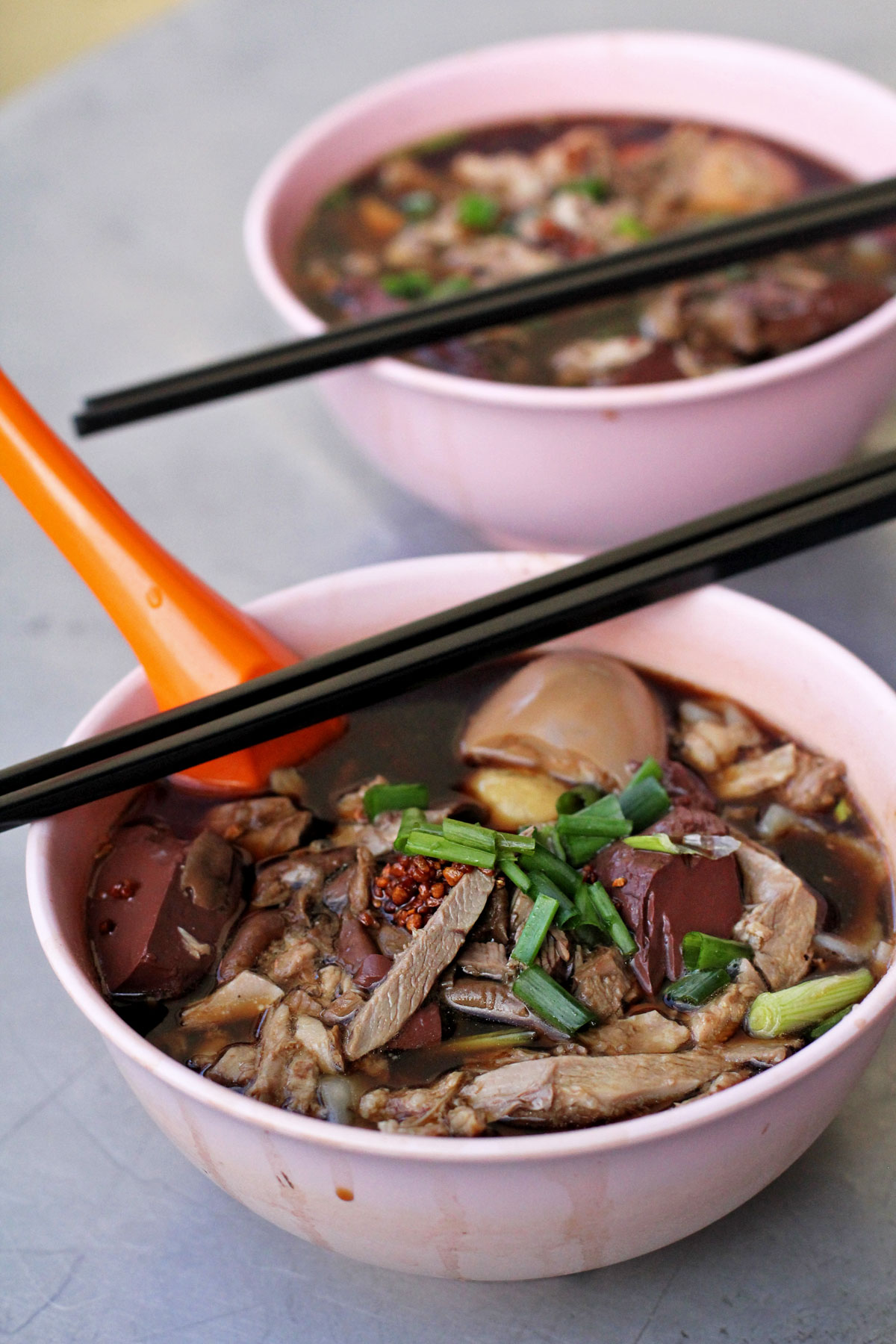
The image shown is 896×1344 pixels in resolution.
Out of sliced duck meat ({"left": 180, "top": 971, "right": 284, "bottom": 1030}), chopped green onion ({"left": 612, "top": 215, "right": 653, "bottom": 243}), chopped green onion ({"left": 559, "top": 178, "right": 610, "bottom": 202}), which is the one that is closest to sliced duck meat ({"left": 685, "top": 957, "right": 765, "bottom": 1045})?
sliced duck meat ({"left": 180, "top": 971, "right": 284, "bottom": 1030})

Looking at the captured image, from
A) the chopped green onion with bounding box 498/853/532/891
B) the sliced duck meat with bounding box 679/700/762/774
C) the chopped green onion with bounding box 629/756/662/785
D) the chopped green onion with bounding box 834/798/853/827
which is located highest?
the chopped green onion with bounding box 498/853/532/891

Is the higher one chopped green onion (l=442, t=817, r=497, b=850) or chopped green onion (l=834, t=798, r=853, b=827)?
chopped green onion (l=442, t=817, r=497, b=850)

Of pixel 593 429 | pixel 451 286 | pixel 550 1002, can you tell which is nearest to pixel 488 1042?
pixel 550 1002

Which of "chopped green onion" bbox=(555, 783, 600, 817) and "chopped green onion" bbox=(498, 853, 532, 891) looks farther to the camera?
"chopped green onion" bbox=(555, 783, 600, 817)

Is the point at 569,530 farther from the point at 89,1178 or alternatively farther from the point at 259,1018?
the point at 89,1178

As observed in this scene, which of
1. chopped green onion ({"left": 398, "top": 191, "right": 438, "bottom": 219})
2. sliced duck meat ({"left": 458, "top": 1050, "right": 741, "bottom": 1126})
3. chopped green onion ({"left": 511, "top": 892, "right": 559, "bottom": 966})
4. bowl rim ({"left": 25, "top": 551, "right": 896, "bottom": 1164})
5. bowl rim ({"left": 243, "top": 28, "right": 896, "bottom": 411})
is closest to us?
bowl rim ({"left": 25, "top": 551, "right": 896, "bottom": 1164})

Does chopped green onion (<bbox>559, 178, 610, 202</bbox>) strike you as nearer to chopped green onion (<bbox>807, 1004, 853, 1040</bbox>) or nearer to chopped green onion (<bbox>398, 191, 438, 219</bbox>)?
chopped green onion (<bbox>398, 191, 438, 219</bbox>)

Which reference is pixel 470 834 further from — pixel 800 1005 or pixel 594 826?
pixel 800 1005
